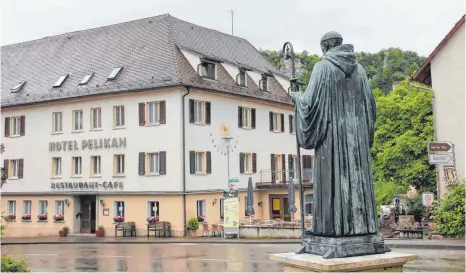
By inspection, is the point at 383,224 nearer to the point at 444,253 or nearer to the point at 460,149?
the point at 460,149

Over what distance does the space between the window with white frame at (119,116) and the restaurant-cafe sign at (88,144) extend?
2.98 feet

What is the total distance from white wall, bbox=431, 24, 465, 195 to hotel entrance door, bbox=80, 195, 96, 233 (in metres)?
20.7

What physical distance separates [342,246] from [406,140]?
3262 cm

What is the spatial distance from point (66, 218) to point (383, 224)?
759 inches

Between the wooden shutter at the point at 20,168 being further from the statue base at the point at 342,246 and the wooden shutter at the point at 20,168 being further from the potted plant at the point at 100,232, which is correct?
the statue base at the point at 342,246

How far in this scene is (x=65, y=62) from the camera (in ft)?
129

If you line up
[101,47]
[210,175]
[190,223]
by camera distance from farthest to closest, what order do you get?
[101,47] < [210,175] < [190,223]

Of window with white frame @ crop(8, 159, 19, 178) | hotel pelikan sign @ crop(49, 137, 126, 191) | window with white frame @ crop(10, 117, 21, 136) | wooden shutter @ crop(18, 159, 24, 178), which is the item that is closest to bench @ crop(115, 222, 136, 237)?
→ hotel pelikan sign @ crop(49, 137, 126, 191)

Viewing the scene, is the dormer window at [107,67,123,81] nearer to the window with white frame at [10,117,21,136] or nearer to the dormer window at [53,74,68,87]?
the dormer window at [53,74,68,87]

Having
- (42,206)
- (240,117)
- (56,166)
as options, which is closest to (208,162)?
(240,117)

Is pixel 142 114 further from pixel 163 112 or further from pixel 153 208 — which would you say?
pixel 153 208

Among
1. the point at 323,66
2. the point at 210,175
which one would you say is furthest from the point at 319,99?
the point at 210,175

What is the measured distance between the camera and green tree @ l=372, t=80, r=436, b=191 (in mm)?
36188

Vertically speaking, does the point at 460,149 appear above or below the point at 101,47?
below
